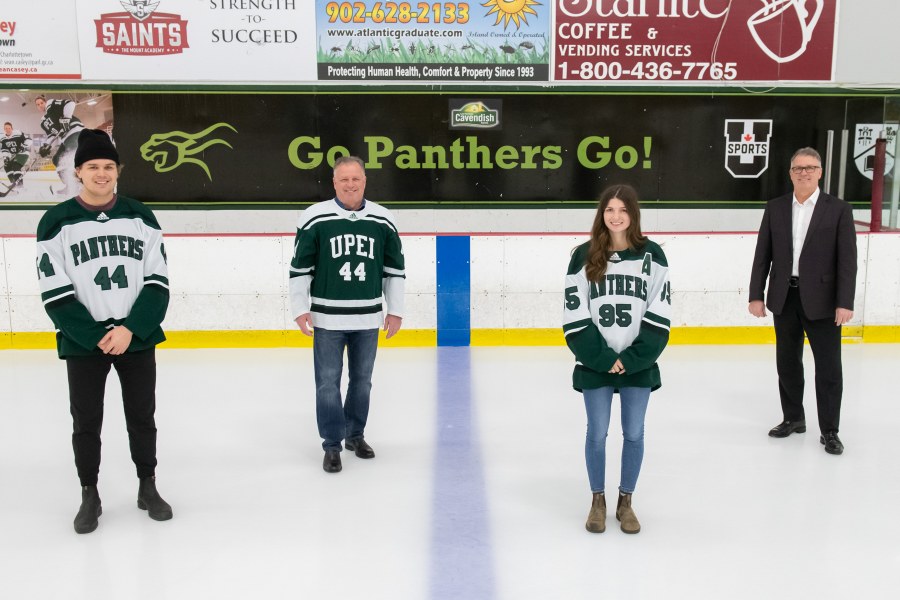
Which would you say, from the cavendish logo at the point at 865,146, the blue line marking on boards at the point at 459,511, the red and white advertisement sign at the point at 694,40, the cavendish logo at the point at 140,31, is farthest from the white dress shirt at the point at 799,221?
the cavendish logo at the point at 140,31

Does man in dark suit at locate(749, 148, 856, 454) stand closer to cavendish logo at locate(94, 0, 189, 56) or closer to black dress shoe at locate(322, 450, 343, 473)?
black dress shoe at locate(322, 450, 343, 473)

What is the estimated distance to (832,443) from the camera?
4.26 meters

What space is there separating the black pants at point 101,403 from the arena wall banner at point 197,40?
580cm

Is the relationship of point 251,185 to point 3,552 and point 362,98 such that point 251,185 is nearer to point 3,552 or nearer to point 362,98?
point 362,98

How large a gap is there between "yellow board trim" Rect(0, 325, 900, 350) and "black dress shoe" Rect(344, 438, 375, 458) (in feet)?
8.37

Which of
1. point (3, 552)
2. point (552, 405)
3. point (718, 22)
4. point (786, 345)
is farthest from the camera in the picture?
point (718, 22)

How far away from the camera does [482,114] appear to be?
8.80 metres

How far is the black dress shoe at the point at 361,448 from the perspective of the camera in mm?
4250

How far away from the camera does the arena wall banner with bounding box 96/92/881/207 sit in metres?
8.76

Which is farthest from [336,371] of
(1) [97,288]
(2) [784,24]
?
(2) [784,24]

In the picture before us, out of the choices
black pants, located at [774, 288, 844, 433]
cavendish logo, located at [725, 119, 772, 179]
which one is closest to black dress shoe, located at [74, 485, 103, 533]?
black pants, located at [774, 288, 844, 433]

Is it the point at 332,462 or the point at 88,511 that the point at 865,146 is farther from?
the point at 88,511

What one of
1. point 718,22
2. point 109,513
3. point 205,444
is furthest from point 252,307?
point 718,22

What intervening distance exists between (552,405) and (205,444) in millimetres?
2021
